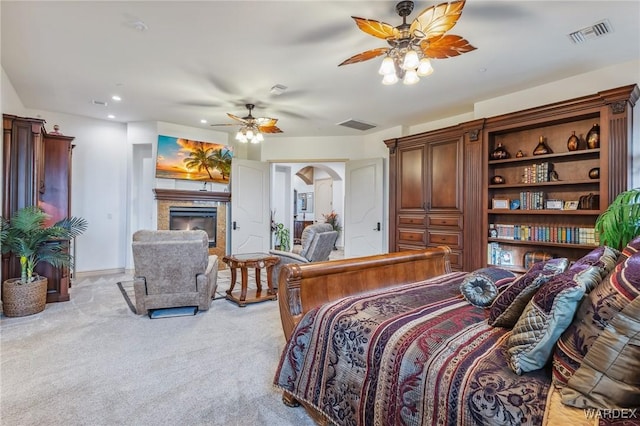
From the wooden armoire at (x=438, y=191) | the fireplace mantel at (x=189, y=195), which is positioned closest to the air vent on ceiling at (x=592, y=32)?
the wooden armoire at (x=438, y=191)

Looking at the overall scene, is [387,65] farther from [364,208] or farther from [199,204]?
[199,204]

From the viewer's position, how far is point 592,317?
1.05 metres

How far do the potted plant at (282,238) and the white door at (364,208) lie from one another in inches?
107

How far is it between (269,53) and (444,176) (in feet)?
9.56

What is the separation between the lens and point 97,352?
2.67 m

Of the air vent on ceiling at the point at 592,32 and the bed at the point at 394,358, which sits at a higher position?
the air vent on ceiling at the point at 592,32

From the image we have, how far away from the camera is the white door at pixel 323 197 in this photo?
11406mm

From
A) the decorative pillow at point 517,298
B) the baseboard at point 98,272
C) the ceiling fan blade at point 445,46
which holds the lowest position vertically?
the baseboard at point 98,272

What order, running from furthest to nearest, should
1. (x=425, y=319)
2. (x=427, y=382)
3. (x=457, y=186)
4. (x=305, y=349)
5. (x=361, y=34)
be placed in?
(x=457, y=186) < (x=361, y=34) < (x=305, y=349) < (x=425, y=319) < (x=427, y=382)

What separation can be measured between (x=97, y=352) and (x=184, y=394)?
1.14 metres

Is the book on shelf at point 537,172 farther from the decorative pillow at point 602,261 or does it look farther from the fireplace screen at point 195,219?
the fireplace screen at point 195,219

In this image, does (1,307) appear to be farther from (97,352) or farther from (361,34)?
(361,34)

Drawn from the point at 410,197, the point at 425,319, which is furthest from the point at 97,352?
the point at 410,197

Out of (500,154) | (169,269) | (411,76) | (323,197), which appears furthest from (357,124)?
(323,197)
